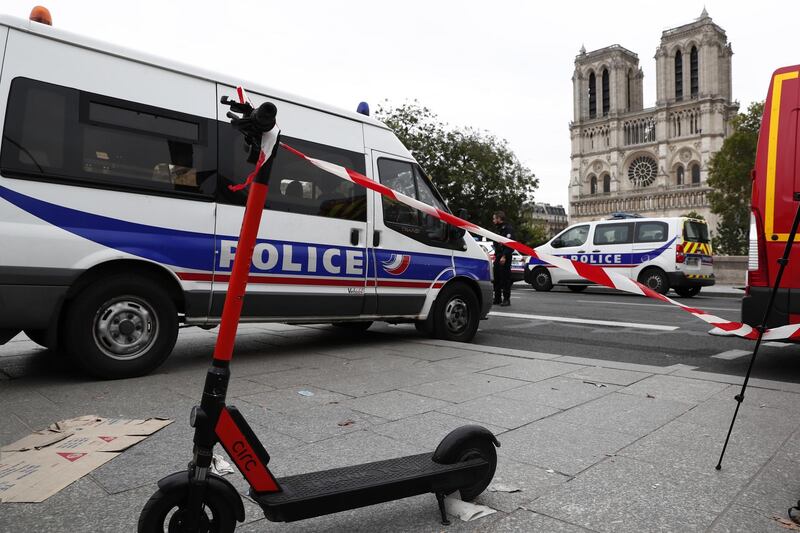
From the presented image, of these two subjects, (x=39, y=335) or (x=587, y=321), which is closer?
(x=39, y=335)

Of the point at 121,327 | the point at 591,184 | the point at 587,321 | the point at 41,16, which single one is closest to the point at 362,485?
the point at 121,327

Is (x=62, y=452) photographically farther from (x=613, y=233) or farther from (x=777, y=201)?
(x=613, y=233)

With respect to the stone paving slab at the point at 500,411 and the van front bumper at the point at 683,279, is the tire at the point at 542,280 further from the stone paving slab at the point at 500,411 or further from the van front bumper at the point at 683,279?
the stone paving slab at the point at 500,411

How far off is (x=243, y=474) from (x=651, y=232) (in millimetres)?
15838

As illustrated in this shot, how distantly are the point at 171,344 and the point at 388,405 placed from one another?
195cm

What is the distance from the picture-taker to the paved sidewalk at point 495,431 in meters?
2.23

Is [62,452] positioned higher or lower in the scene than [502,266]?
lower

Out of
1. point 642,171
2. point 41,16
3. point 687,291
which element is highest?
point 642,171

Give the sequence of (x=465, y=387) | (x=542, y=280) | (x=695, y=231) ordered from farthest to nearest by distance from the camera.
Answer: (x=542, y=280), (x=695, y=231), (x=465, y=387)

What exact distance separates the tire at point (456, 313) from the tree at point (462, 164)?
2327 centimetres

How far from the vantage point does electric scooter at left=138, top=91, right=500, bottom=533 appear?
1786 mm

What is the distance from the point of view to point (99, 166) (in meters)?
4.44

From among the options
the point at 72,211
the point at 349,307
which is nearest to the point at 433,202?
the point at 349,307

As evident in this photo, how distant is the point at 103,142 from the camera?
448cm
